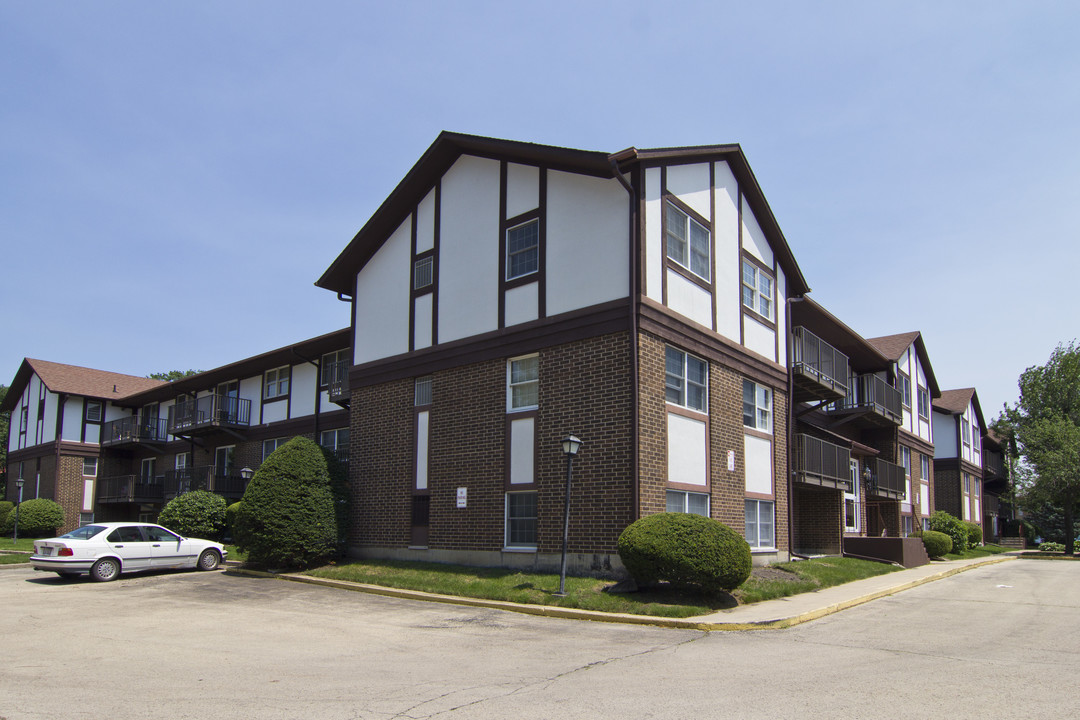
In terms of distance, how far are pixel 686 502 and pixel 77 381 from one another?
125 feet

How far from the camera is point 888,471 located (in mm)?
31641

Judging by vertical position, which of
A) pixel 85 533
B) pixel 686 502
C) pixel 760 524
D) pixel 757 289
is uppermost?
pixel 757 289

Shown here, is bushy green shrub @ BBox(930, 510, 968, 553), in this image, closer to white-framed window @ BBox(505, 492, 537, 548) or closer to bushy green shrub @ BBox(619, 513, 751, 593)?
white-framed window @ BBox(505, 492, 537, 548)

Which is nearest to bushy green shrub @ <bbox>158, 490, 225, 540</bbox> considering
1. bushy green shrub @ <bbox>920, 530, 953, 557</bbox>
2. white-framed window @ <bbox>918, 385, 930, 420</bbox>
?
bushy green shrub @ <bbox>920, 530, 953, 557</bbox>

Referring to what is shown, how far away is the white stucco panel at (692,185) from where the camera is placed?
18.8 meters

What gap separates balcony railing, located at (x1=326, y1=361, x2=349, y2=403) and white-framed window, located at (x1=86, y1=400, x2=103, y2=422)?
20.8 meters

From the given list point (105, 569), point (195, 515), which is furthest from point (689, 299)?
point (195, 515)

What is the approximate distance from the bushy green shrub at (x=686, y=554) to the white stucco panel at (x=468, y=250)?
7.12 meters

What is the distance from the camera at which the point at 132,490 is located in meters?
39.0

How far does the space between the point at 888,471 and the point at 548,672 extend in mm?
26165

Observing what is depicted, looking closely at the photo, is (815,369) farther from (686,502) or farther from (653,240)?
(653,240)

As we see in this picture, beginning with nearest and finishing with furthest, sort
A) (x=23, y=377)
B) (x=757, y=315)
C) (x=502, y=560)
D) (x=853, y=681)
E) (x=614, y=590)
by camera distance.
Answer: (x=853, y=681) → (x=614, y=590) → (x=502, y=560) → (x=757, y=315) → (x=23, y=377)

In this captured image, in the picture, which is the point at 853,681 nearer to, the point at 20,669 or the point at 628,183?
the point at 20,669

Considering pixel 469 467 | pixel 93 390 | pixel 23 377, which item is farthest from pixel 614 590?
pixel 23 377
